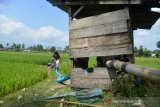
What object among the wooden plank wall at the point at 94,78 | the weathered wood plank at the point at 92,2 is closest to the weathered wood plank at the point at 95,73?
the wooden plank wall at the point at 94,78

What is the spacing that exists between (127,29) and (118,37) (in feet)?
1.37

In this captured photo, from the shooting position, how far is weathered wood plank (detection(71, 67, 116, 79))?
10461 mm

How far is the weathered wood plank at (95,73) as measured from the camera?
10.5 metres

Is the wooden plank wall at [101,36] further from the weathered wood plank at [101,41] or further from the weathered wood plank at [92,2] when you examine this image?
A: the weathered wood plank at [92,2]

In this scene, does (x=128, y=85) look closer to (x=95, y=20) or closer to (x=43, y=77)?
(x=95, y=20)

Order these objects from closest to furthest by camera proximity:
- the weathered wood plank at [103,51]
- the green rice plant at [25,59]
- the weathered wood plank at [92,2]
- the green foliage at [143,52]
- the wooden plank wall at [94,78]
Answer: the weathered wood plank at [103,51] < the weathered wood plank at [92,2] < the wooden plank wall at [94,78] < the green rice plant at [25,59] < the green foliage at [143,52]

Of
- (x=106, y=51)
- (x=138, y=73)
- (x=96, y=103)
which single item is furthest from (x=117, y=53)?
→ (x=138, y=73)

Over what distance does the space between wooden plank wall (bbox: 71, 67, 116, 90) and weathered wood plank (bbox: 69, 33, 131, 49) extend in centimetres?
83

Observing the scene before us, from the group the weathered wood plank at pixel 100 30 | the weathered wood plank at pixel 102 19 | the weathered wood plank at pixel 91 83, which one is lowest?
the weathered wood plank at pixel 91 83

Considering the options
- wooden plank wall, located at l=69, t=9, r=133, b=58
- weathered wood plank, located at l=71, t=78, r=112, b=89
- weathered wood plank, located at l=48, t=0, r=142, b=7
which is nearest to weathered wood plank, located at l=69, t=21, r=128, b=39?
wooden plank wall, located at l=69, t=9, r=133, b=58

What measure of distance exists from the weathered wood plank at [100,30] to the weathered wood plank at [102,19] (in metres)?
0.12

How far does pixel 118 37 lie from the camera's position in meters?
10.2

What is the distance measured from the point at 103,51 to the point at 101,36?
50 centimetres

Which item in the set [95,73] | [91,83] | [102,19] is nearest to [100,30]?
[102,19]
